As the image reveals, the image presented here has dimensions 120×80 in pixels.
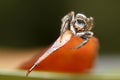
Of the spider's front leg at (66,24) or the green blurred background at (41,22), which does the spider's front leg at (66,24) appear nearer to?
the spider's front leg at (66,24)

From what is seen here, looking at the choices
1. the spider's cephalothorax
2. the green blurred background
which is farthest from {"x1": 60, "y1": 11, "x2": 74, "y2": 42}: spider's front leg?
the green blurred background

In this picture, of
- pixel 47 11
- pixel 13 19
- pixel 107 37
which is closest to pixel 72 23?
pixel 107 37

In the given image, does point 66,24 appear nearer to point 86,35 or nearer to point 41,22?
point 86,35

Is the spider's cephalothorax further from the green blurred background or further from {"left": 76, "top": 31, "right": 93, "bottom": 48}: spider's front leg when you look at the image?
the green blurred background

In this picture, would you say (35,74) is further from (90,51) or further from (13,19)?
(13,19)

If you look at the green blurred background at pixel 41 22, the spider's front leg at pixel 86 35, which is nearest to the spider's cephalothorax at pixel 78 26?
the spider's front leg at pixel 86 35

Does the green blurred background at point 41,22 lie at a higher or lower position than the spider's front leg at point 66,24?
higher

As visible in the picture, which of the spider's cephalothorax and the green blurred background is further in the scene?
the green blurred background
